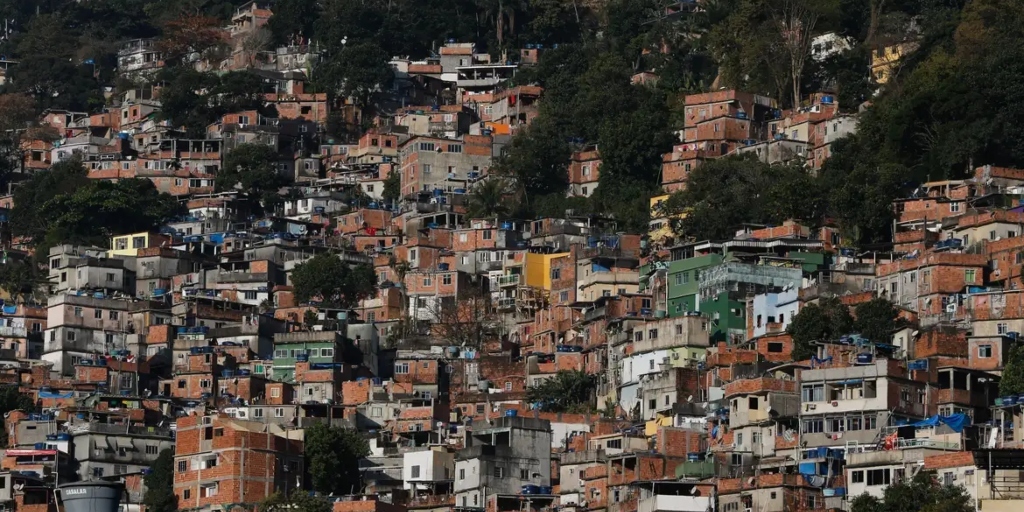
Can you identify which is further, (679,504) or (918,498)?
(679,504)

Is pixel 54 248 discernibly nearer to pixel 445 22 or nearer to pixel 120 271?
pixel 120 271

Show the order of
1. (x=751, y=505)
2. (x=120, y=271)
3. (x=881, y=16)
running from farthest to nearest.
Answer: (x=881, y=16) → (x=120, y=271) → (x=751, y=505)

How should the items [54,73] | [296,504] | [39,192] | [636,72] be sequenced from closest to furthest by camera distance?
[296,504] < [39,192] < [636,72] < [54,73]

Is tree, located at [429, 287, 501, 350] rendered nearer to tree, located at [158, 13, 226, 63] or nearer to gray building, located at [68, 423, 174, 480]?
gray building, located at [68, 423, 174, 480]

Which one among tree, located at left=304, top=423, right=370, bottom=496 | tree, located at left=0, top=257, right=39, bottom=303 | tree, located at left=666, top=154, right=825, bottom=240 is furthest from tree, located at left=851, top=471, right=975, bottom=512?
tree, located at left=0, top=257, right=39, bottom=303

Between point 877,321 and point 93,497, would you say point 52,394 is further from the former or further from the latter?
point 877,321

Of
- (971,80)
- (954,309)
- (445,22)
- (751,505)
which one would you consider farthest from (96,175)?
(751,505)

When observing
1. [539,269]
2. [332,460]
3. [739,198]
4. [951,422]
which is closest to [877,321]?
[951,422]
